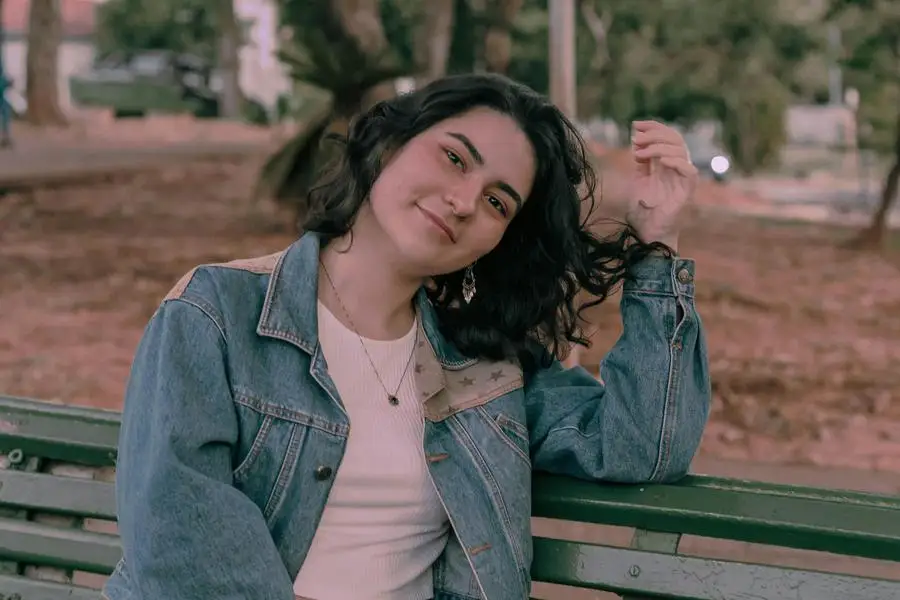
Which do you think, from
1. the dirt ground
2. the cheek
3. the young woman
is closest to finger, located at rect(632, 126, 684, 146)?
the young woman

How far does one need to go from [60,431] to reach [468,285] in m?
0.96

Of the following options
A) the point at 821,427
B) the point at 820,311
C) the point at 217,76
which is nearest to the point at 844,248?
the point at 820,311

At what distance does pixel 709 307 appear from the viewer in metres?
10.9

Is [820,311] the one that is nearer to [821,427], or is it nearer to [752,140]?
[821,427]

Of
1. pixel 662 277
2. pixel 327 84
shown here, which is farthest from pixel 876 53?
pixel 662 277

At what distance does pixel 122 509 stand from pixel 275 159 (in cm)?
832

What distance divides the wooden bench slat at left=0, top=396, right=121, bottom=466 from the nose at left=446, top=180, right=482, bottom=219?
3.15 feet

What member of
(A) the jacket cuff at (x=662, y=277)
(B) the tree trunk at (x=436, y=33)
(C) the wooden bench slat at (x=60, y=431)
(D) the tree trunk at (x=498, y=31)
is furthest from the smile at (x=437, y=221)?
(D) the tree trunk at (x=498, y=31)

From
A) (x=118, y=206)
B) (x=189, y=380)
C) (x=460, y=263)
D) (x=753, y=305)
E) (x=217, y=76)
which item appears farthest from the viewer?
(x=217, y=76)

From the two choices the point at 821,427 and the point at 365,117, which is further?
the point at 821,427

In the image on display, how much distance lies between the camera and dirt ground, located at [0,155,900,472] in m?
7.53

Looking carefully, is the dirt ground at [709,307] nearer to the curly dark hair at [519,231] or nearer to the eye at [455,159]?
the curly dark hair at [519,231]

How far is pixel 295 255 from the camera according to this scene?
237 centimetres

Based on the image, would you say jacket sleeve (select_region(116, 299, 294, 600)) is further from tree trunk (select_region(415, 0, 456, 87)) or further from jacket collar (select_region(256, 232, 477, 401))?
tree trunk (select_region(415, 0, 456, 87))
